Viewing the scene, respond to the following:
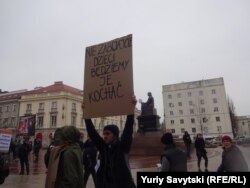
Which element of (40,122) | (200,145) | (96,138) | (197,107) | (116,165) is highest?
(197,107)

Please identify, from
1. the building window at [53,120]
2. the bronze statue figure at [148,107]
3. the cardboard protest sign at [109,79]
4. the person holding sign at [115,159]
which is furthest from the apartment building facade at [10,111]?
the person holding sign at [115,159]

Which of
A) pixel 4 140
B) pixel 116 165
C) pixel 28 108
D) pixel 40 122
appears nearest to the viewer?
pixel 116 165

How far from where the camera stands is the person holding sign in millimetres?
3236

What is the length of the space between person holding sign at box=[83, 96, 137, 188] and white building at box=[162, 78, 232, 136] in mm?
68022

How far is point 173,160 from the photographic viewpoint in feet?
12.9

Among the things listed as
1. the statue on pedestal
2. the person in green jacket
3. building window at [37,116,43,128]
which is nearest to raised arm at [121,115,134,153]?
the person in green jacket

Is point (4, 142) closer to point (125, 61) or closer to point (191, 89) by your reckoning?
point (125, 61)

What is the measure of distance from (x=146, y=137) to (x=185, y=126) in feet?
191

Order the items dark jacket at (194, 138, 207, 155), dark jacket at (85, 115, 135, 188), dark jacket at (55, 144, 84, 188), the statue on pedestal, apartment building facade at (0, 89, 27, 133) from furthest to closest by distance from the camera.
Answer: apartment building facade at (0, 89, 27, 133)
the statue on pedestal
dark jacket at (194, 138, 207, 155)
dark jacket at (85, 115, 135, 188)
dark jacket at (55, 144, 84, 188)

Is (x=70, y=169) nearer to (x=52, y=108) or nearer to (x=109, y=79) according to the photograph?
(x=109, y=79)

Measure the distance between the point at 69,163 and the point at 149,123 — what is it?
18.7 meters

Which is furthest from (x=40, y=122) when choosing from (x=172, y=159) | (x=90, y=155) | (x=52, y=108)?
(x=172, y=159)

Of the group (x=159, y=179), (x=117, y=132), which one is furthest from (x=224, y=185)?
(x=117, y=132)

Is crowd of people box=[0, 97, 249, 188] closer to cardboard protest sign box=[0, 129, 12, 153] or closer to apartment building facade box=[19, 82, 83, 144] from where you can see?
cardboard protest sign box=[0, 129, 12, 153]
